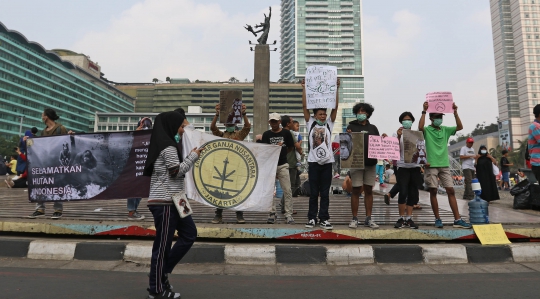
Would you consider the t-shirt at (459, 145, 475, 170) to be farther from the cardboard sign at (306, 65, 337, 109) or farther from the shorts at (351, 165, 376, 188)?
the cardboard sign at (306, 65, 337, 109)

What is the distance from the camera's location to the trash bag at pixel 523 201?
7.02m

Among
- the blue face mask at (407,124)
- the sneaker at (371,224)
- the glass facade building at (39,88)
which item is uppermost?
the glass facade building at (39,88)

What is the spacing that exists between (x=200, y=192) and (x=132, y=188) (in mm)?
1170

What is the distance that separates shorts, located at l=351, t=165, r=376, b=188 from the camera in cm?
493

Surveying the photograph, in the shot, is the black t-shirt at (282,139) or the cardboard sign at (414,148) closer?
the cardboard sign at (414,148)

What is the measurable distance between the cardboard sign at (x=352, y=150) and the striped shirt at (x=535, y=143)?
293 centimetres

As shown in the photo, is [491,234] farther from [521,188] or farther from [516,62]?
[516,62]

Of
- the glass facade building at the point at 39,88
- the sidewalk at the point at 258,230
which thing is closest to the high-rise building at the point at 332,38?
the glass facade building at the point at 39,88

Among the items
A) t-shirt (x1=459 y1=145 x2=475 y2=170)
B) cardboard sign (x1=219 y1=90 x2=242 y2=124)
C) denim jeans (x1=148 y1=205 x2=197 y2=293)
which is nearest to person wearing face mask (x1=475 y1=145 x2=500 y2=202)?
t-shirt (x1=459 y1=145 x2=475 y2=170)

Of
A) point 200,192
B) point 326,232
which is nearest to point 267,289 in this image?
point 326,232

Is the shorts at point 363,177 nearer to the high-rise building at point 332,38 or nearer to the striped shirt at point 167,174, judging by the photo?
the striped shirt at point 167,174

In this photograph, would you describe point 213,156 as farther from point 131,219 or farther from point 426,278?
point 426,278

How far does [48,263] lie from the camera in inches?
164

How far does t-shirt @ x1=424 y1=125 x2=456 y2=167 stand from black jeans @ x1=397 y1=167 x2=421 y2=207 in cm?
27
